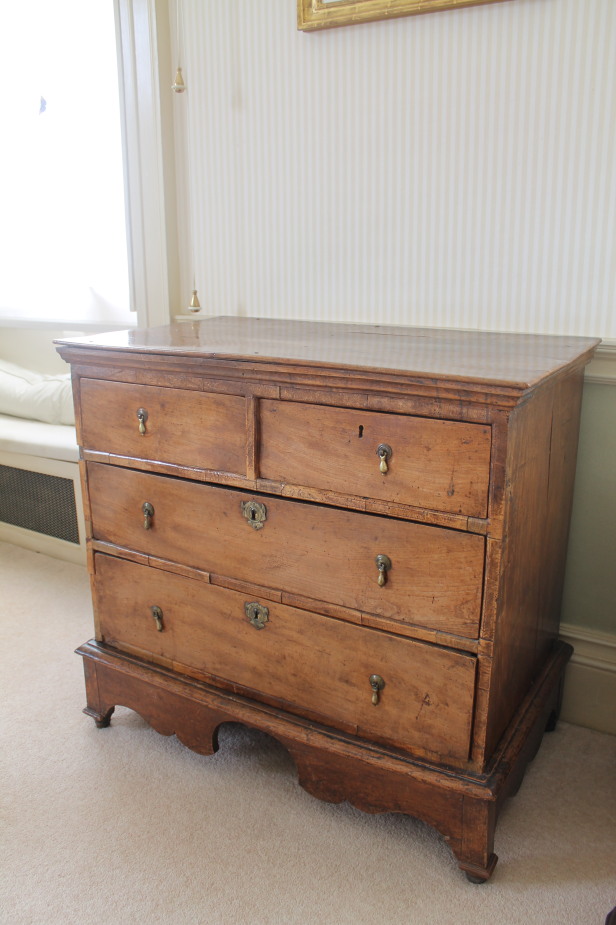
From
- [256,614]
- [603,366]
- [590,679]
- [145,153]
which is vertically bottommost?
[590,679]

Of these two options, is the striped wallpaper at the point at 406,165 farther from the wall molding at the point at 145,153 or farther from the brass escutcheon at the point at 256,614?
the brass escutcheon at the point at 256,614

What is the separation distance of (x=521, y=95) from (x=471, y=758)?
156 cm

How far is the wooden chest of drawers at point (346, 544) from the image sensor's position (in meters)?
1.48

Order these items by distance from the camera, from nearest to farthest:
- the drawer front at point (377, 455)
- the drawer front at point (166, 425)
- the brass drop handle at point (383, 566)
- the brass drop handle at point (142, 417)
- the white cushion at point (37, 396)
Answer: the drawer front at point (377, 455)
the brass drop handle at point (383, 566)
the drawer front at point (166, 425)
the brass drop handle at point (142, 417)
the white cushion at point (37, 396)

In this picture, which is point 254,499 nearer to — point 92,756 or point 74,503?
point 92,756

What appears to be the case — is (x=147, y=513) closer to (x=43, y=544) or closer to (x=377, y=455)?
(x=377, y=455)

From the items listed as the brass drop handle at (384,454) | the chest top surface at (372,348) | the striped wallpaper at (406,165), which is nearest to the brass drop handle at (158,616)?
the chest top surface at (372,348)

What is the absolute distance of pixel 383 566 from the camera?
1.57m

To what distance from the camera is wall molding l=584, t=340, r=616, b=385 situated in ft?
6.28

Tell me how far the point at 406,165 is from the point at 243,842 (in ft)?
5.77

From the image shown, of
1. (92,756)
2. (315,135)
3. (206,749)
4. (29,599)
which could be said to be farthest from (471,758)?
(29,599)

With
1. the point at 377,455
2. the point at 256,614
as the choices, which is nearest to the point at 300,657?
the point at 256,614

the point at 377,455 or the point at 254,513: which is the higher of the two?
the point at 377,455

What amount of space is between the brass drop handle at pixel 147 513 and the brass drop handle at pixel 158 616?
0.22 m
